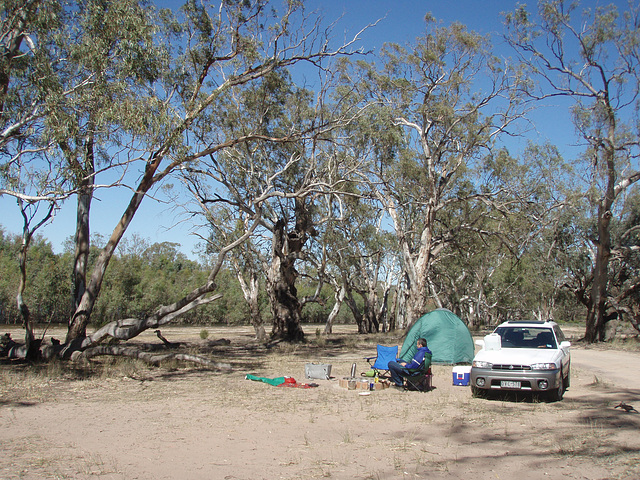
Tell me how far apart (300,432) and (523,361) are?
4.12 m

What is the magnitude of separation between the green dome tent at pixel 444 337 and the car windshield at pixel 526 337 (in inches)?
169

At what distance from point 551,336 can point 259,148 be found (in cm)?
1645

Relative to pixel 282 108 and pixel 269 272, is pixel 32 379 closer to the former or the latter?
pixel 269 272

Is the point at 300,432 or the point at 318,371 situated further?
the point at 318,371

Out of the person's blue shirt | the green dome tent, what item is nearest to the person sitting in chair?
the person's blue shirt

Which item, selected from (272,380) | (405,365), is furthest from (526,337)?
(272,380)

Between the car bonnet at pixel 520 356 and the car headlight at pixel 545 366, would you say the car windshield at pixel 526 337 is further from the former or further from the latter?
the car headlight at pixel 545 366

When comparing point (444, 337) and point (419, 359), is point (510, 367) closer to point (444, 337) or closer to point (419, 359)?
point (419, 359)

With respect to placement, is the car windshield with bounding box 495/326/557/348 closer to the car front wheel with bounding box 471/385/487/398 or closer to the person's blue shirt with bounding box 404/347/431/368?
the car front wheel with bounding box 471/385/487/398

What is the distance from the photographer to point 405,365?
9.86 metres

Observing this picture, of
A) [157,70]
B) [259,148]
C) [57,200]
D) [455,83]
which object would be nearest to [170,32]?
[157,70]

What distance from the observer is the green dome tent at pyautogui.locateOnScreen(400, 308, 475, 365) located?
14.0 metres

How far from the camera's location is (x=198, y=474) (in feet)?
15.8

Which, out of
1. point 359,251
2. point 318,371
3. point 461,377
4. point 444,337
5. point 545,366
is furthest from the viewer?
point 359,251
